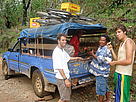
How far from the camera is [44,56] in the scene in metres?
4.18

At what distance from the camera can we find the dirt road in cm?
444

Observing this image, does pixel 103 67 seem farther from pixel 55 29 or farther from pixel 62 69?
pixel 55 29

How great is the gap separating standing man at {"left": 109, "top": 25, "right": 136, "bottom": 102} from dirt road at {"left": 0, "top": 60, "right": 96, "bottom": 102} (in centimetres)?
167

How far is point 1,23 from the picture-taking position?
18.8 metres

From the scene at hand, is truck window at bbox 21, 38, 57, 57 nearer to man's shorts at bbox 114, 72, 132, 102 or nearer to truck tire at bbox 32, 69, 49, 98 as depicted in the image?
truck tire at bbox 32, 69, 49, 98

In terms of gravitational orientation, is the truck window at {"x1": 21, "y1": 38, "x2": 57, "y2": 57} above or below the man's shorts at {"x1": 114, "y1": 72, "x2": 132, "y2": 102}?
above

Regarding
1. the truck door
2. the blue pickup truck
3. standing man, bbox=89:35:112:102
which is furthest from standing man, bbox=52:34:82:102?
the truck door

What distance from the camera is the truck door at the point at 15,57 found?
550 cm

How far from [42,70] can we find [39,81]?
18.6 inches

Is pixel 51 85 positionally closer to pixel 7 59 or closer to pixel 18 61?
pixel 18 61

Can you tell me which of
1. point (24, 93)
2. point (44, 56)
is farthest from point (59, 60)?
point (24, 93)

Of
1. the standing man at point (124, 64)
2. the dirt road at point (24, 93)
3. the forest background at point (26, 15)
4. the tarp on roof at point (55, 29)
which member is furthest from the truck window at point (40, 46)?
the forest background at point (26, 15)

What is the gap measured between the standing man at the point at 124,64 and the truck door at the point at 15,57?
390 centimetres

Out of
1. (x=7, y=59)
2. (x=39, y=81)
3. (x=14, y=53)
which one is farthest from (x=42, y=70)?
(x=7, y=59)
